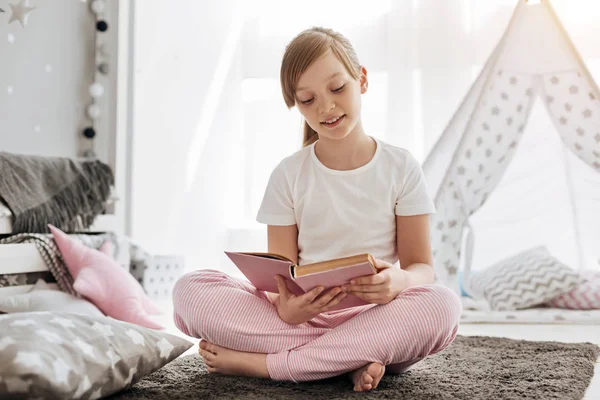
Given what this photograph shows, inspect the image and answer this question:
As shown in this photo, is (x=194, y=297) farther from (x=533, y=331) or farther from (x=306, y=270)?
(x=533, y=331)

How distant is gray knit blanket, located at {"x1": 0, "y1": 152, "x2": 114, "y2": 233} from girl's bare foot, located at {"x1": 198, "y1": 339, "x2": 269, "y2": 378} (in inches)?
42.9

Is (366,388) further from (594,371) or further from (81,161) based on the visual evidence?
(81,161)

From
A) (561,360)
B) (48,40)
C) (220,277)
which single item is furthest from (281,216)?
(48,40)

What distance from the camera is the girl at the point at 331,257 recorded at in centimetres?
127

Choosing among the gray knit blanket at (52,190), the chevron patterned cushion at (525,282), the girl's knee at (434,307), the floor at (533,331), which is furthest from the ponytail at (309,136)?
the chevron patterned cushion at (525,282)

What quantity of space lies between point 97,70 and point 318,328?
1.74 meters

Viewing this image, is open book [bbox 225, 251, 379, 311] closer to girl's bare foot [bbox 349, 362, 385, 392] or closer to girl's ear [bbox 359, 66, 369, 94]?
girl's bare foot [bbox 349, 362, 385, 392]

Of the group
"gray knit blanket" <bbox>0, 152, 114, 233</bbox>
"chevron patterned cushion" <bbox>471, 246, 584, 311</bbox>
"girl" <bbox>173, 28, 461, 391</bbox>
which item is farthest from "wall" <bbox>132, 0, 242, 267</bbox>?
"girl" <bbox>173, 28, 461, 391</bbox>

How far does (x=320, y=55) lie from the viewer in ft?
4.77

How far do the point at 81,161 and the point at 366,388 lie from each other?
65.0 inches

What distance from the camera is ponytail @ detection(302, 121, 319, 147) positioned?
1.69m

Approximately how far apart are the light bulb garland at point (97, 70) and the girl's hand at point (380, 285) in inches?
67.6

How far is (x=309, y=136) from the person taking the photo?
5.57 feet

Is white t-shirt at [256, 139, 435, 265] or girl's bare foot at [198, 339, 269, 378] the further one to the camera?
white t-shirt at [256, 139, 435, 265]
